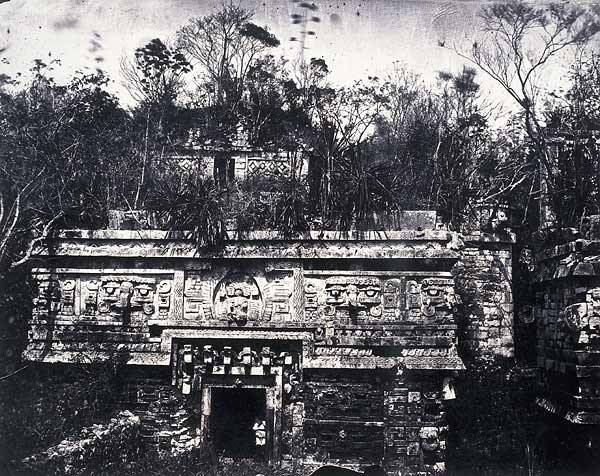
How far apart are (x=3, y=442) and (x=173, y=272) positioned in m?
3.05

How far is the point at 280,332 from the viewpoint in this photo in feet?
26.7

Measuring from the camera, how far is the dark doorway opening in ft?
29.3

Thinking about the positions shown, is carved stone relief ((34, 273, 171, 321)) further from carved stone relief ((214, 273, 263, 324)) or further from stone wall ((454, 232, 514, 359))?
stone wall ((454, 232, 514, 359))

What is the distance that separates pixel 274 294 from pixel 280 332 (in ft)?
1.81

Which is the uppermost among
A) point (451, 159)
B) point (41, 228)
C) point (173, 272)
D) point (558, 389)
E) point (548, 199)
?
point (451, 159)

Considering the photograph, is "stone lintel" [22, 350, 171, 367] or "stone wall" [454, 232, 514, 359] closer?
"stone lintel" [22, 350, 171, 367]

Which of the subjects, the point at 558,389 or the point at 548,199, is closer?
the point at 558,389

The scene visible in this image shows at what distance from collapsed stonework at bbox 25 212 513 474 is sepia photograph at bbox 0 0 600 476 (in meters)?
0.03

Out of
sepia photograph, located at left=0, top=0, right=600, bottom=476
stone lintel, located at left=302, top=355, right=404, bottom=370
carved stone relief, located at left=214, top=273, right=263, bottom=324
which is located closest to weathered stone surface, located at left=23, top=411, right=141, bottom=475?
sepia photograph, located at left=0, top=0, right=600, bottom=476

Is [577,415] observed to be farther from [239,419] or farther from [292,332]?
[239,419]

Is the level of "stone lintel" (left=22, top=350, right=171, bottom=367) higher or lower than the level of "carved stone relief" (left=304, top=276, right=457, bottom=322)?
lower

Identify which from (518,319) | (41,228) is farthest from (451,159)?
(41,228)

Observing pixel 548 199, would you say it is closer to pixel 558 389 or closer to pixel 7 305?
pixel 558 389

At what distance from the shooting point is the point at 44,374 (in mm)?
8336
